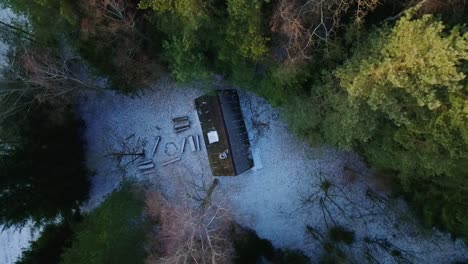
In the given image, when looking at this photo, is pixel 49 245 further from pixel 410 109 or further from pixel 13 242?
pixel 410 109

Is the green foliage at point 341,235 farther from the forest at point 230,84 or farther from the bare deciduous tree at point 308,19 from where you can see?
the bare deciduous tree at point 308,19

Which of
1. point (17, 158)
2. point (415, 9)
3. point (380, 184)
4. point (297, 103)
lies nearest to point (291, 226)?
point (380, 184)

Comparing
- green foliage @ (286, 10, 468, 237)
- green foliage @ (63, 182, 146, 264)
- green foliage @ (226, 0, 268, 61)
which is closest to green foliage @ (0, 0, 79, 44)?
green foliage @ (226, 0, 268, 61)

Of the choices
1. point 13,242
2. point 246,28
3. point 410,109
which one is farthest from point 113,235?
point 410,109

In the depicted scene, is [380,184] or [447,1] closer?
[447,1]

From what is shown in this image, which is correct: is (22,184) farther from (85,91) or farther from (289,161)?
(289,161)

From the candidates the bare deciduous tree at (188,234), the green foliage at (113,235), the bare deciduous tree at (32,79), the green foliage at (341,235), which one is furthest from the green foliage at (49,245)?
the green foliage at (341,235)

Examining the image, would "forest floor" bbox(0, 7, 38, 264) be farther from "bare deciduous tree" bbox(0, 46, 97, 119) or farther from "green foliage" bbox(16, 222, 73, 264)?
"bare deciduous tree" bbox(0, 46, 97, 119)
